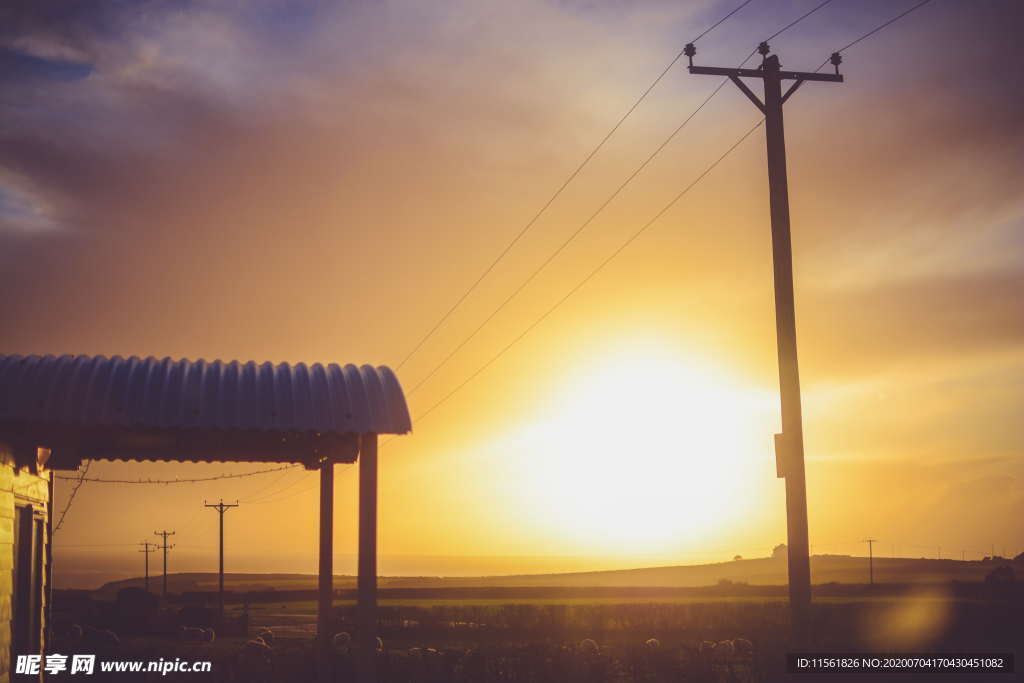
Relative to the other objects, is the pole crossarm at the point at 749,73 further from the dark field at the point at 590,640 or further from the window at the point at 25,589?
the window at the point at 25,589

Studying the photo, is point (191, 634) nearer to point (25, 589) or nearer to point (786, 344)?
point (25, 589)

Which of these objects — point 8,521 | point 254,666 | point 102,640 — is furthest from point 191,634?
point 8,521

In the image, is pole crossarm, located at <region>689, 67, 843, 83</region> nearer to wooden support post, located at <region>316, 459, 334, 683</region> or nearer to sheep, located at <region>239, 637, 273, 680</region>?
wooden support post, located at <region>316, 459, 334, 683</region>

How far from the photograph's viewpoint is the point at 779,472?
17094mm

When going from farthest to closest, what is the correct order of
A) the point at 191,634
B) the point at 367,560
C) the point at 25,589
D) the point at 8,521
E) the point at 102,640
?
the point at 191,634
the point at 102,640
the point at 25,589
the point at 8,521
the point at 367,560

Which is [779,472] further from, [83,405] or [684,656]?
[684,656]

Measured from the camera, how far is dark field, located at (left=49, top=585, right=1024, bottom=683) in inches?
1030

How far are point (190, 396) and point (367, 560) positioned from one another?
3.81 metres

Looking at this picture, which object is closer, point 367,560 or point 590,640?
point 367,560

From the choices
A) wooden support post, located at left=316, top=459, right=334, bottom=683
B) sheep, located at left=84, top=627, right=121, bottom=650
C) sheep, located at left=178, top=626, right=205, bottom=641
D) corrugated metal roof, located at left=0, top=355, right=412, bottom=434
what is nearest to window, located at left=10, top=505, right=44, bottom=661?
corrugated metal roof, located at left=0, top=355, right=412, bottom=434

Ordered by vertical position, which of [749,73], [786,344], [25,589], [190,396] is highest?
[749,73]

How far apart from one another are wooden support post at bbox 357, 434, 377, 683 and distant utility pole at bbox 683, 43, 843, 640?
22.3 feet

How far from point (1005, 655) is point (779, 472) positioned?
14268 mm

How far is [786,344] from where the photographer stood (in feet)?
57.0
